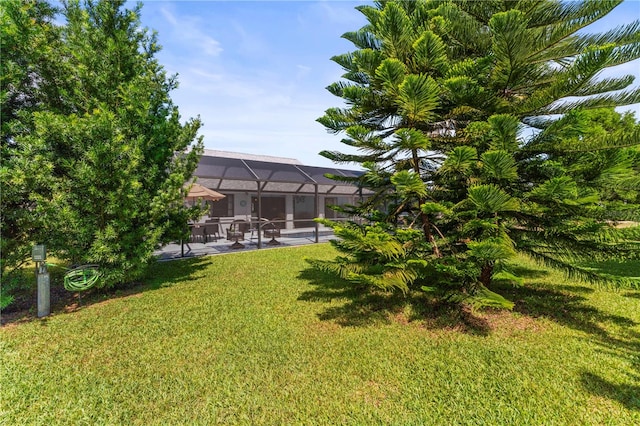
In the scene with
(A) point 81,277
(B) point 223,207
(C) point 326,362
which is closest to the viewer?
(C) point 326,362

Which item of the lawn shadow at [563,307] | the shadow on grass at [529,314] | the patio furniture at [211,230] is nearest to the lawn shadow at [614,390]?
the shadow on grass at [529,314]

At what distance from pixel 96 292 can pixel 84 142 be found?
3426 millimetres

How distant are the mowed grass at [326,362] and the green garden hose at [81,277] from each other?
49 centimetres

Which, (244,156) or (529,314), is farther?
(244,156)

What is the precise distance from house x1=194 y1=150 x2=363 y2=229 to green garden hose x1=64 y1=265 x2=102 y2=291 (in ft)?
20.7

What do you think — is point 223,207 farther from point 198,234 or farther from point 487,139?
point 487,139

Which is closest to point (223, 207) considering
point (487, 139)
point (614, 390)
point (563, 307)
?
point (487, 139)

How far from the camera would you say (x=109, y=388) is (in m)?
3.03

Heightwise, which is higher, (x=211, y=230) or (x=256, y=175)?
(x=256, y=175)

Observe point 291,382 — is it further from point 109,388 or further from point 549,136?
point 549,136

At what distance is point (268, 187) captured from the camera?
17875 millimetres

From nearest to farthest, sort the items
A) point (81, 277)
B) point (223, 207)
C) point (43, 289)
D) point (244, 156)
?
point (43, 289) < point (81, 277) < point (223, 207) < point (244, 156)

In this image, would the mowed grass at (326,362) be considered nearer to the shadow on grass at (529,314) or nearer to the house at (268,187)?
the shadow on grass at (529,314)

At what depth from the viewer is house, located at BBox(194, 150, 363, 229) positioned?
13500mm
